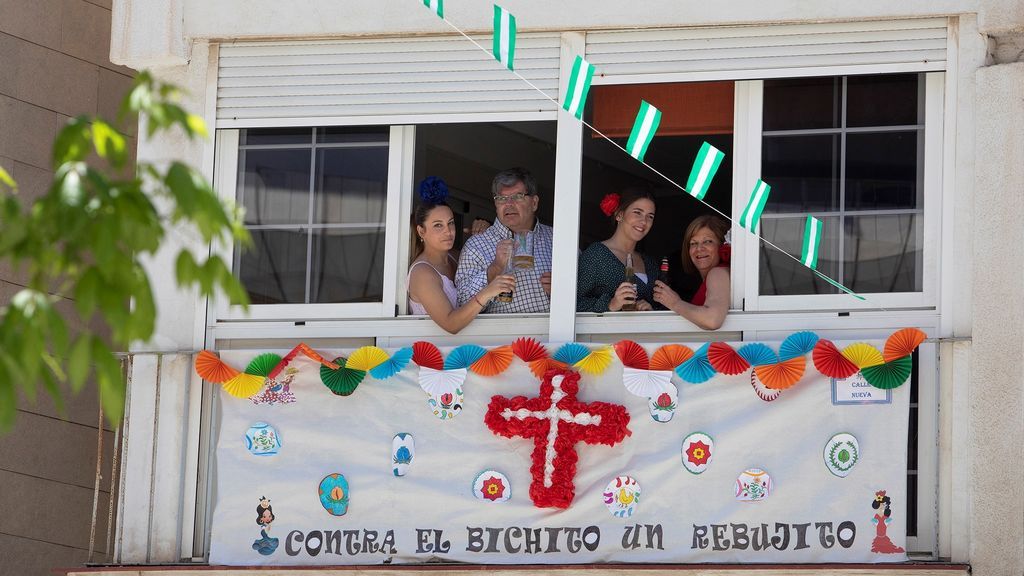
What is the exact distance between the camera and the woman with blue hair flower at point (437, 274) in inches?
346

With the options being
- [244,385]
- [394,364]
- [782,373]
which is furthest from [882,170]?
[244,385]

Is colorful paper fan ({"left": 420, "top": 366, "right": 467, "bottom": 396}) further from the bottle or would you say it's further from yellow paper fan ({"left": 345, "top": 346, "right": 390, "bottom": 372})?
the bottle

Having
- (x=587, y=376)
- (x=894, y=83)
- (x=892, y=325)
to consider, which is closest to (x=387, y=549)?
(x=587, y=376)

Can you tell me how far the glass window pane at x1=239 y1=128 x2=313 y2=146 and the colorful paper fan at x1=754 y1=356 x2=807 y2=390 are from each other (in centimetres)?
284

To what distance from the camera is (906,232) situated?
8453mm

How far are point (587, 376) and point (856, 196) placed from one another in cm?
164

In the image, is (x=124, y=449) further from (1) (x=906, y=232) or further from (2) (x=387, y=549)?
(1) (x=906, y=232)

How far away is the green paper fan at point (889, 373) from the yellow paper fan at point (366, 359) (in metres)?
2.43

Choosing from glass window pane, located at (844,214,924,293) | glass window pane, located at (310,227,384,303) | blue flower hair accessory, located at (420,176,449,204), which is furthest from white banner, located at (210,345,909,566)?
blue flower hair accessory, located at (420,176,449,204)

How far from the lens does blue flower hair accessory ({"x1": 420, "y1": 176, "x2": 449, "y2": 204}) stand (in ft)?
29.6

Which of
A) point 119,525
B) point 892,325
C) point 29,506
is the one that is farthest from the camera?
point 29,506

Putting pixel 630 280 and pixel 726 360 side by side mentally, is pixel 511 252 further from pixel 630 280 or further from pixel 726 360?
pixel 726 360

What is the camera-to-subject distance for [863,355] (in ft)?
26.6

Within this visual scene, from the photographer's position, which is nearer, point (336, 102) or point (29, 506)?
point (336, 102)
